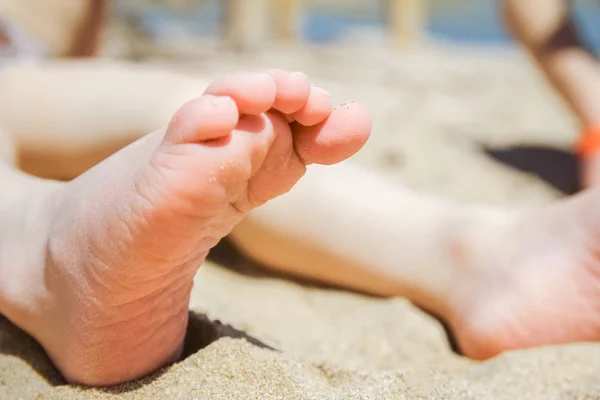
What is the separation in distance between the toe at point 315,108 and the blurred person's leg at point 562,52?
1003mm

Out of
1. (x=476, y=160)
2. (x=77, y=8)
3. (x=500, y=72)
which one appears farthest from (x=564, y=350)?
(x=500, y=72)

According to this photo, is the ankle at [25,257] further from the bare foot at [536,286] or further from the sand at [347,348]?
the bare foot at [536,286]

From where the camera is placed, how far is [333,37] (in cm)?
452

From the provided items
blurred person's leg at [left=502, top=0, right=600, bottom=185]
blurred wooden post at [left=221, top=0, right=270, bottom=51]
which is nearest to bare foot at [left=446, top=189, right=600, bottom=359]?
blurred person's leg at [left=502, top=0, right=600, bottom=185]

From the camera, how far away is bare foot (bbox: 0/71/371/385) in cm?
49

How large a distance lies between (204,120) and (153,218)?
9cm

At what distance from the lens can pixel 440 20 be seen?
6.30m

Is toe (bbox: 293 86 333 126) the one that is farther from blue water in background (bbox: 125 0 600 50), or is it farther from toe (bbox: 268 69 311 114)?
blue water in background (bbox: 125 0 600 50)

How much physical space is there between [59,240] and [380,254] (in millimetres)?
433

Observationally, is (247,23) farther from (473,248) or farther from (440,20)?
(440,20)

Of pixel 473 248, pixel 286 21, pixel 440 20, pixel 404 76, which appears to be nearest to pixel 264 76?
pixel 473 248

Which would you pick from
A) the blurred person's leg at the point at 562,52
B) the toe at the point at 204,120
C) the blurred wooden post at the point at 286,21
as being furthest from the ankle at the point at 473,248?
the blurred wooden post at the point at 286,21

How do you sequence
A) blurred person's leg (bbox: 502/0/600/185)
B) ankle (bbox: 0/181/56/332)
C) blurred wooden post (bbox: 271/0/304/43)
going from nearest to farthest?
ankle (bbox: 0/181/56/332), blurred person's leg (bbox: 502/0/600/185), blurred wooden post (bbox: 271/0/304/43)

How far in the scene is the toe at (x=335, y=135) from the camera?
545 mm
